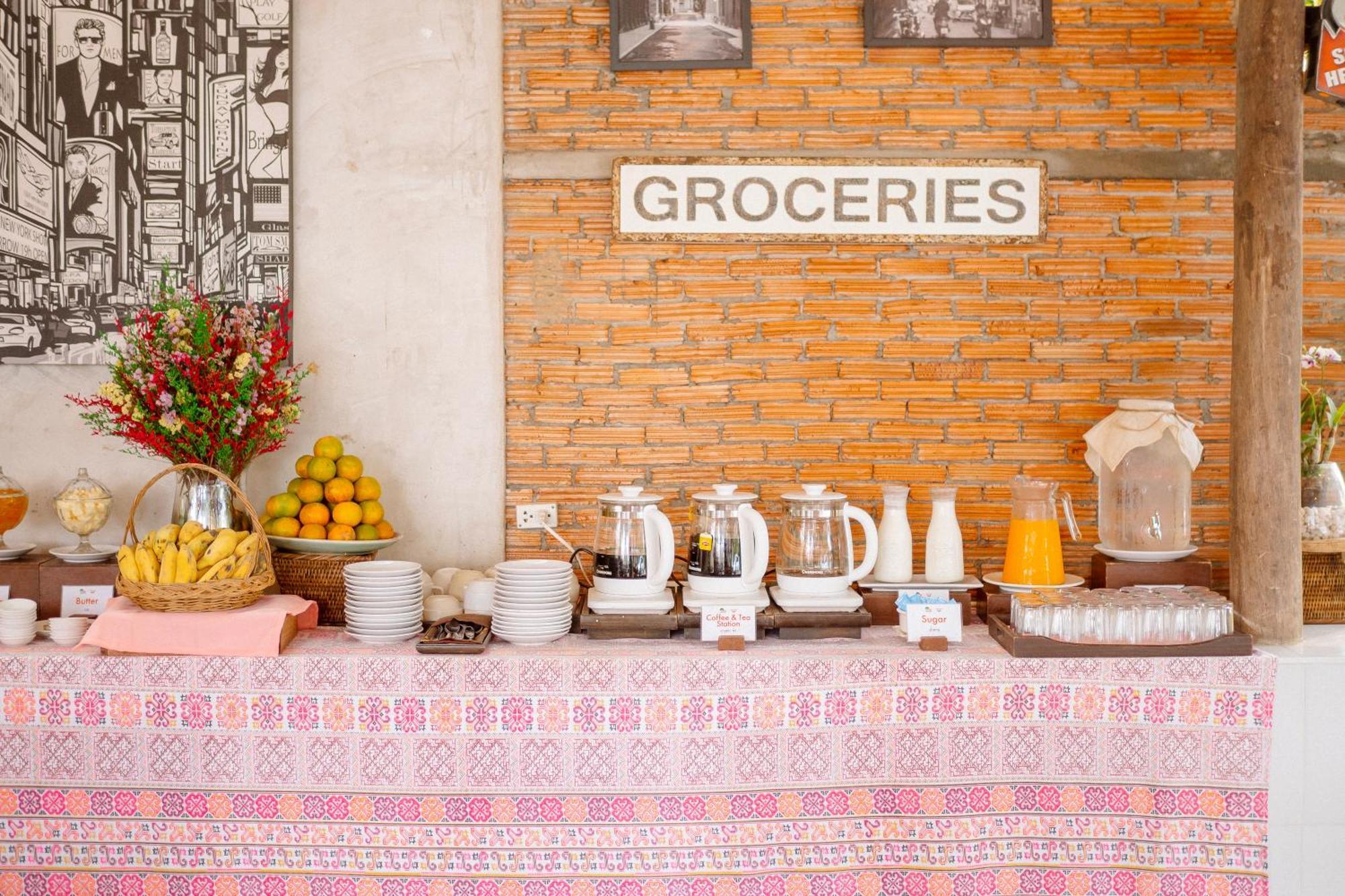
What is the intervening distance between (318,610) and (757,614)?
133 centimetres

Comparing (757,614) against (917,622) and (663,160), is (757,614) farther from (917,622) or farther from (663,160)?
(663,160)

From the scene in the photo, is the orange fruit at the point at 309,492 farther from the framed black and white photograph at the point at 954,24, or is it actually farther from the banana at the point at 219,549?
the framed black and white photograph at the point at 954,24

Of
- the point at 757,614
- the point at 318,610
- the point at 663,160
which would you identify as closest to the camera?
the point at 757,614

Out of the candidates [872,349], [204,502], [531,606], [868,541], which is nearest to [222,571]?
[204,502]

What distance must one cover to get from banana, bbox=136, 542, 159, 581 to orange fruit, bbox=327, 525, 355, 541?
1.64 feet

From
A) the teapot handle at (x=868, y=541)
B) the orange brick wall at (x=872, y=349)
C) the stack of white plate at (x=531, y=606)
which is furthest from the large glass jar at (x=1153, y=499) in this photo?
the stack of white plate at (x=531, y=606)

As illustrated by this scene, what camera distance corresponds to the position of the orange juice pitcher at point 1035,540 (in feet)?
9.96

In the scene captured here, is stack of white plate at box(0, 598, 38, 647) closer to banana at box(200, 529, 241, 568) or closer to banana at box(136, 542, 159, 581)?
banana at box(136, 542, 159, 581)

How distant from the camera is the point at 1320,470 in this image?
3119 mm

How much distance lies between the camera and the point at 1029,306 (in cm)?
344

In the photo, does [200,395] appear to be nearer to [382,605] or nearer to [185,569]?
[185,569]

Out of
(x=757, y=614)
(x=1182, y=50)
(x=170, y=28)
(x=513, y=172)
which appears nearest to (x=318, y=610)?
(x=757, y=614)

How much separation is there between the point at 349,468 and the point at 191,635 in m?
0.70

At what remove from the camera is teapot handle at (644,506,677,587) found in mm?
2842
